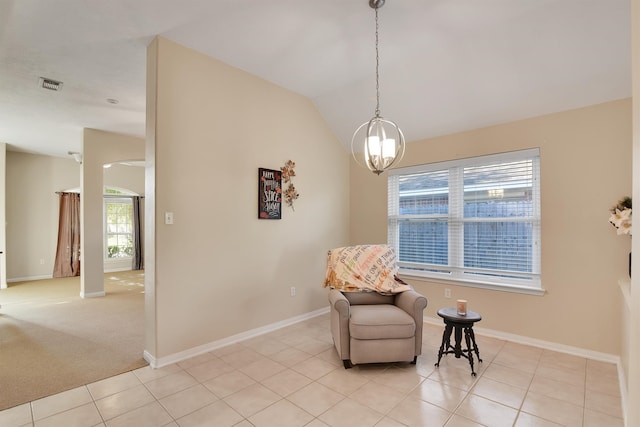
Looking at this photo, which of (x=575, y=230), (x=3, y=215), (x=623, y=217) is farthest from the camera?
(x=3, y=215)

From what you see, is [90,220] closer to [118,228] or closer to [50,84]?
[50,84]

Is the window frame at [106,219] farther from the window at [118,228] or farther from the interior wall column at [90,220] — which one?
the interior wall column at [90,220]

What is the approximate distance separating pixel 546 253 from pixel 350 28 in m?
2.85

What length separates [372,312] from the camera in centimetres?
276

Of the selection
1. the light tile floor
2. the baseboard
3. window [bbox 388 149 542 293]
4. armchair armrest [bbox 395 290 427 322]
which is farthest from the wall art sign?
the baseboard

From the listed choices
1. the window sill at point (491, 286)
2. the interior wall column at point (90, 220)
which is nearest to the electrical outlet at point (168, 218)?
the window sill at point (491, 286)

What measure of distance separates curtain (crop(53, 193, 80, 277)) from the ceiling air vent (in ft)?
14.5

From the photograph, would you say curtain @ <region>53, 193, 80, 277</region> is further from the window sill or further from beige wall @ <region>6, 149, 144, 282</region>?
the window sill

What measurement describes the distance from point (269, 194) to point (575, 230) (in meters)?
3.10

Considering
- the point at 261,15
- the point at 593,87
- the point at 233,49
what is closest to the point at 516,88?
the point at 593,87

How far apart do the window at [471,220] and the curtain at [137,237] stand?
22.0 ft

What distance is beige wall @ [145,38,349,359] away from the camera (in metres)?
2.77

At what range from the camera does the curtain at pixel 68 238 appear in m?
6.89

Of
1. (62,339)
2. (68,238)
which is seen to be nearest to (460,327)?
(62,339)
